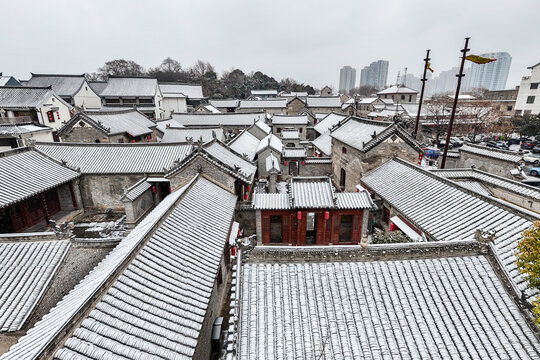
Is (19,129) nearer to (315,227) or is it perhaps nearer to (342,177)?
(315,227)

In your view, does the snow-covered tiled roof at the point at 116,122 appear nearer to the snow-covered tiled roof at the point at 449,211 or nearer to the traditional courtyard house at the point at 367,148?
the traditional courtyard house at the point at 367,148

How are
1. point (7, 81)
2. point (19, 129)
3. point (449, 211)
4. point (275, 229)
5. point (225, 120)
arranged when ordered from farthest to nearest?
1. point (7, 81)
2. point (225, 120)
3. point (19, 129)
4. point (275, 229)
5. point (449, 211)

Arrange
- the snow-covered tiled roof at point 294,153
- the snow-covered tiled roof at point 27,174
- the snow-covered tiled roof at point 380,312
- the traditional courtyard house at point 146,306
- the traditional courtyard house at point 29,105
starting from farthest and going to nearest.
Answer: the traditional courtyard house at point 29,105 → the snow-covered tiled roof at point 294,153 → the snow-covered tiled roof at point 27,174 → the snow-covered tiled roof at point 380,312 → the traditional courtyard house at point 146,306

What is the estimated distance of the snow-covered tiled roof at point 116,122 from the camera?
34.3m

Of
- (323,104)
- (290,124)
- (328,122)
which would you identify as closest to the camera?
(328,122)

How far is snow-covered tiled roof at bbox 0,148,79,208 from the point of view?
62.2 feet

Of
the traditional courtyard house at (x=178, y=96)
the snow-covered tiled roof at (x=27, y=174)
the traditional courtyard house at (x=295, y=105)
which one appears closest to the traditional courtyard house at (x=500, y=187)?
the snow-covered tiled roof at (x=27, y=174)

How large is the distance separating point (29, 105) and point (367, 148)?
49859 millimetres

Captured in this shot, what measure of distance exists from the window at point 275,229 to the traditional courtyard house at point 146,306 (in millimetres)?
6536

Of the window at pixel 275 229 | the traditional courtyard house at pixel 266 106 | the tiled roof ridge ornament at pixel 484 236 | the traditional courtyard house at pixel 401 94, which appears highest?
the traditional courtyard house at pixel 401 94

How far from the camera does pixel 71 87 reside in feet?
199

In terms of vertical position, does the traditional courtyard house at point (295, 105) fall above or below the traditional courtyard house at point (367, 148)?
above

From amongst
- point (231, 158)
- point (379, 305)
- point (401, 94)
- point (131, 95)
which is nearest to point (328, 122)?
point (231, 158)

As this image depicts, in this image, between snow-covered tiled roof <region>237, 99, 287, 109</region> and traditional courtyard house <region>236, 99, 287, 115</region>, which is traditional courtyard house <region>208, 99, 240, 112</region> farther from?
traditional courtyard house <region>236, 99, 287, 115</region>
